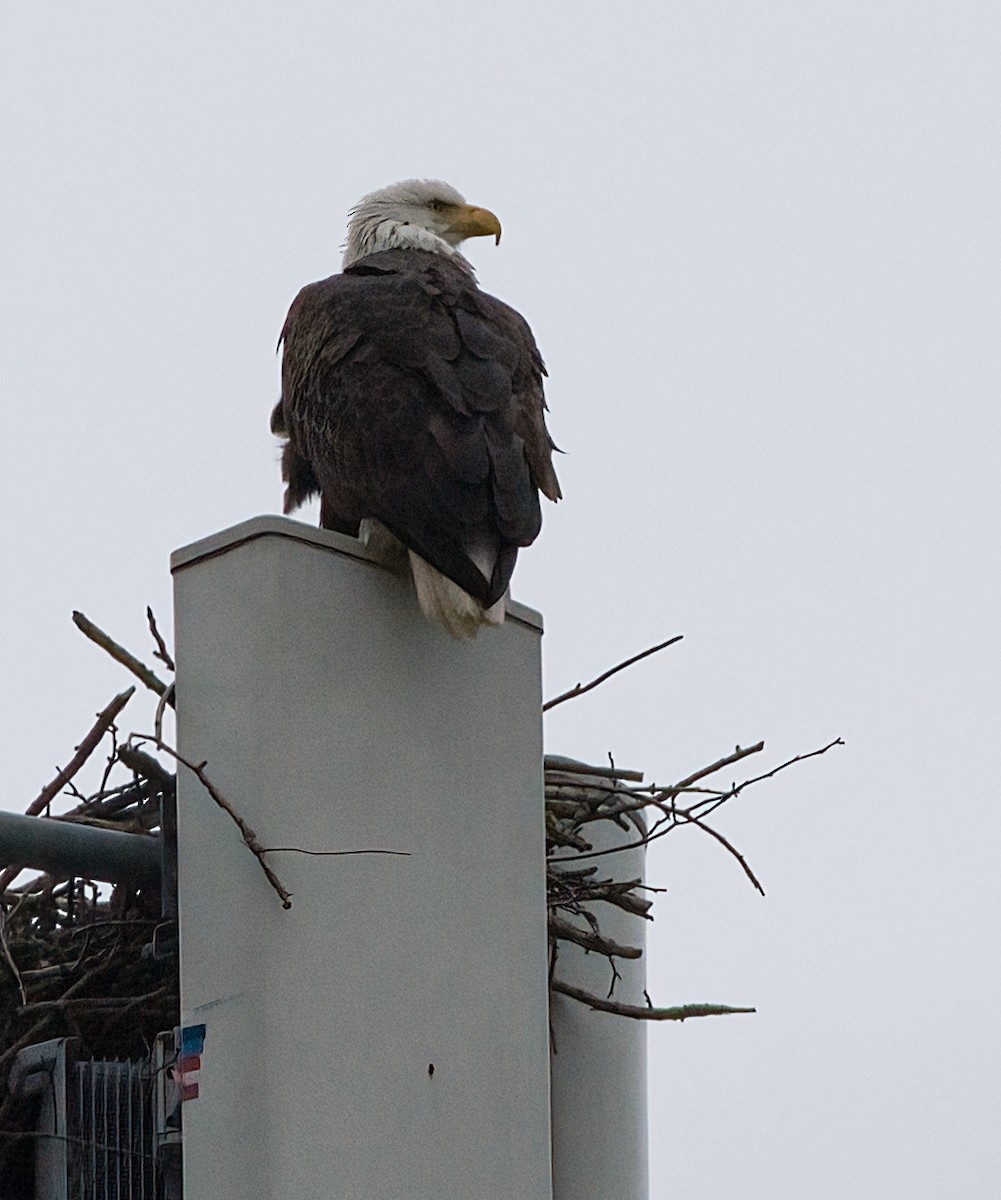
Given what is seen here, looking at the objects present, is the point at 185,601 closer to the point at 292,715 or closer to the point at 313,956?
the point at 292,715

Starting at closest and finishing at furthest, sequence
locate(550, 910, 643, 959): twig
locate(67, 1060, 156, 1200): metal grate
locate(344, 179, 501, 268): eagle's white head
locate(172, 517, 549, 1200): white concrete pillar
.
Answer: locate(172, 517, 549, 1200): white concrete pillar
locate(67, 1060, 156, 1200): metal grate
locate(550, 910, 643, 959): twig
locate(344, 179, 501, 268): eagle's white head

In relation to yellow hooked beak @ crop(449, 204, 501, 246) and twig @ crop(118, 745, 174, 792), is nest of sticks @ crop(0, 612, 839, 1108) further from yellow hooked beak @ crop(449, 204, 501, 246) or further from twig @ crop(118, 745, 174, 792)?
yellow hooked beak @ crop(449, 204, 501, 246)

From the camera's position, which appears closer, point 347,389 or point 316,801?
point 316,801

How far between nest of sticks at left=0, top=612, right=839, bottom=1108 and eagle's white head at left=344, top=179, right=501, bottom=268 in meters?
1.40

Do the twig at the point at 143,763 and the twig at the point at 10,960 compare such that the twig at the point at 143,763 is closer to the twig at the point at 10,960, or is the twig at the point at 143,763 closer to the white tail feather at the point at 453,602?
the twig at the point at 10,960

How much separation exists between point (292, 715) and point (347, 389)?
819 mm

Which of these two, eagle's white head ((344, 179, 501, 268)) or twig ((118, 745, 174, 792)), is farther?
eagle's white head ((344, 179, 501, 268))

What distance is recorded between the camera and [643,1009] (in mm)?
4648

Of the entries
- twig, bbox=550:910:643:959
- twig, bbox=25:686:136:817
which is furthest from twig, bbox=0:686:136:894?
twig, bbox=550:910:643:959

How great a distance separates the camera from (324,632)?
12.5 feet

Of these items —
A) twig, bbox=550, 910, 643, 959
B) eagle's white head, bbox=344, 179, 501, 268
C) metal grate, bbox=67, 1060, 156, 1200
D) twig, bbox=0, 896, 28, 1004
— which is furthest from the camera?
eagle's white head, bbox=344, 179, 501, 268

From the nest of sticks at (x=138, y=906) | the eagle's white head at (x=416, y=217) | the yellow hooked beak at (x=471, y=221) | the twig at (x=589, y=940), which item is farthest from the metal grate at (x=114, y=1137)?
the yellow hooked beak at (x=471, y=221)

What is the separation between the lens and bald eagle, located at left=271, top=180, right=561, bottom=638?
154 inches

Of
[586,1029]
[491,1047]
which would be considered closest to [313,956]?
[491,1047]
